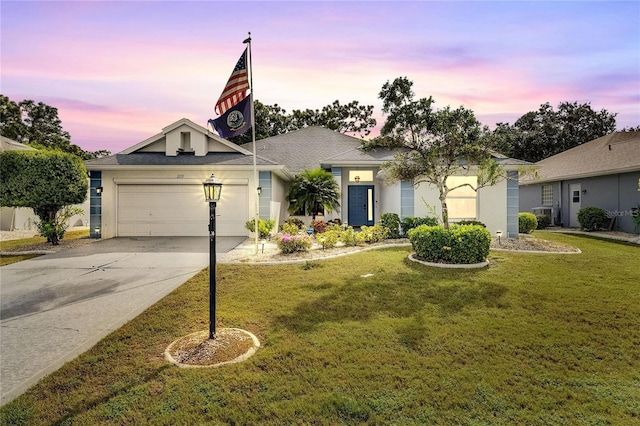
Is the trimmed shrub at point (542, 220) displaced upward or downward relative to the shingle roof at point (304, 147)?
downward

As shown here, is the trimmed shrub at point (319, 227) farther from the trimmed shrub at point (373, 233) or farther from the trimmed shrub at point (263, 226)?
Result: the trimmed shrub at point (373, 233)

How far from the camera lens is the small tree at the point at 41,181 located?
10.6m

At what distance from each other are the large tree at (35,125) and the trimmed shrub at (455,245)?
31672 mm

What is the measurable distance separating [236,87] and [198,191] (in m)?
5.59

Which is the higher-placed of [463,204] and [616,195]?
[616,195]

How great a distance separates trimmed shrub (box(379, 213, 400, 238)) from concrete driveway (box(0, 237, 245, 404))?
18.5ft

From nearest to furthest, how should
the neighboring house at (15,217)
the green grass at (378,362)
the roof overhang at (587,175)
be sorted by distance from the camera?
the green grass at (378,362) → the roof overhang at (587,175) → the neighboring house at (15,217)

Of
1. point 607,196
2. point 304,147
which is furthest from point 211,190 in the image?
point 607,196

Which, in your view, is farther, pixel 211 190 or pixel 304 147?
pixel 304 147

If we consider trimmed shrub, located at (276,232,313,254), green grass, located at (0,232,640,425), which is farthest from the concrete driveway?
trimmed shrub, located at (276,232,313,254)

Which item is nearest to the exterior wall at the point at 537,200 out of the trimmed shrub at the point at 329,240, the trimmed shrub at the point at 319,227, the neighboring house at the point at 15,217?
the trimmed shrub at the point at 319,227

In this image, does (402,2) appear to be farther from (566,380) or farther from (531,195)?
(531,195)

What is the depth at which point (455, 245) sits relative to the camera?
24.9 feet

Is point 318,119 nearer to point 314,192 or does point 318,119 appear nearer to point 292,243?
point 314,192
